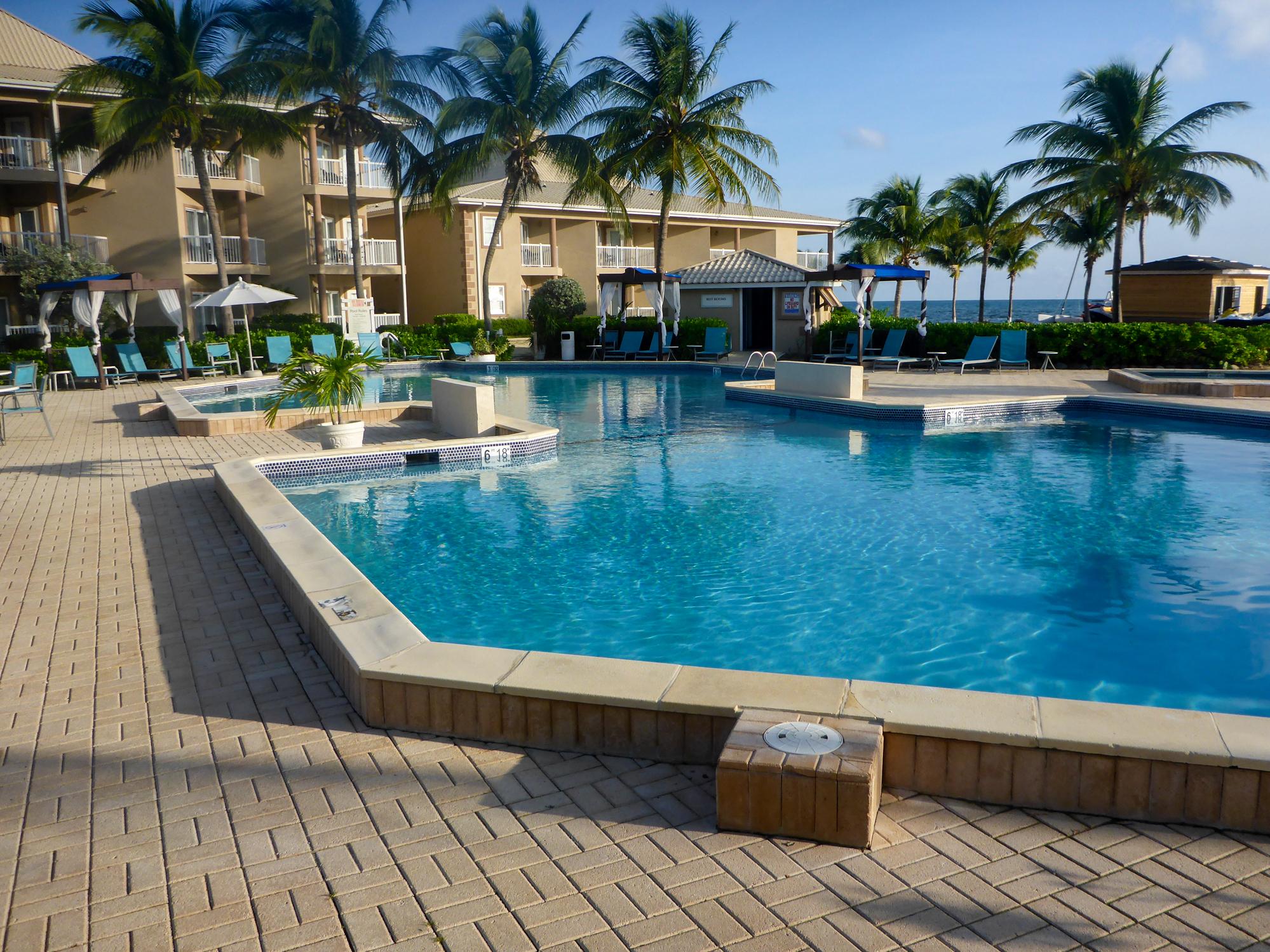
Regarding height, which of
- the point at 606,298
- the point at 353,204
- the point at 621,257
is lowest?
the point at 606,298

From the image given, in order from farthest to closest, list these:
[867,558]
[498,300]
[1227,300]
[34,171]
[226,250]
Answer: [498,300] < [1227,300] < [226,250] < [34,171] < [867,558]

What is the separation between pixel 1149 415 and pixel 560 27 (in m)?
20.6

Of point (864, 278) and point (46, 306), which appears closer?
point (864, 278)

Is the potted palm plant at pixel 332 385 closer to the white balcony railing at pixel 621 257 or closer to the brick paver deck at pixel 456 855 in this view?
the brick paver deck at pixel 456 855

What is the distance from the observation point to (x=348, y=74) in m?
26.7

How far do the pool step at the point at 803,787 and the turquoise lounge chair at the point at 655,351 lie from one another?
22.3 m

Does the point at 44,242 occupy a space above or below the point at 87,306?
above

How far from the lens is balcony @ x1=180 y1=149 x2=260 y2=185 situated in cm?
2798

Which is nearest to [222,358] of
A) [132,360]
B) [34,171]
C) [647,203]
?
[132,360]

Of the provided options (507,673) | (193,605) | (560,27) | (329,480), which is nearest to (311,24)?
(560,27)

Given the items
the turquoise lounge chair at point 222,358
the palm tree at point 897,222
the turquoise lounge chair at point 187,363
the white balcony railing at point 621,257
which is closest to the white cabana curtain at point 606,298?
the white balcony railing at point 621,257

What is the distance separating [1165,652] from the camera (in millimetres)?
5594

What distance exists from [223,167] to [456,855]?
2929 centimetres

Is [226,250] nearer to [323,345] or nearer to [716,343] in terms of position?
[323,345]
